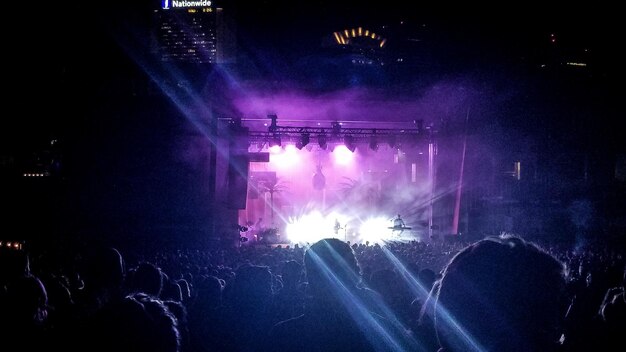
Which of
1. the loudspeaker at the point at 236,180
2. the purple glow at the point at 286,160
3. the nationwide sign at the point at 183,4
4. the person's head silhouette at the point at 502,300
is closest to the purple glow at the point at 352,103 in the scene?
the loudspeaker at the point at 236,180

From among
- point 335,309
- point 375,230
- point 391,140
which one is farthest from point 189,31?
point 375,230

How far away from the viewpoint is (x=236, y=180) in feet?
53.3

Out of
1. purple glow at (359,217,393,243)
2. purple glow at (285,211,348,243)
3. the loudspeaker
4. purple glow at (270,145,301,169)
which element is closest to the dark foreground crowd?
the loudspeaker

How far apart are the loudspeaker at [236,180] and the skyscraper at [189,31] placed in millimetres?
3910

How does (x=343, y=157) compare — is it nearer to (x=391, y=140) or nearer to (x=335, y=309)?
(x=391, y=140)

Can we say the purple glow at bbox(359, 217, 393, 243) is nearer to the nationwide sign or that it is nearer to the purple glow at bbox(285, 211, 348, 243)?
the purple glow at bbox(285, 211, 348, 243)

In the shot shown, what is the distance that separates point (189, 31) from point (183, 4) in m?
0.94

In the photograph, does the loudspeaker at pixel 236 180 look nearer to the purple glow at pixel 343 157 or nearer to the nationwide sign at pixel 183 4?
the nationwide sign at pixel 183 4

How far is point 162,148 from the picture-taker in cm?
1531

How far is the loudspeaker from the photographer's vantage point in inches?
639

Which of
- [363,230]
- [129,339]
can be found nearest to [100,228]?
[129,339]

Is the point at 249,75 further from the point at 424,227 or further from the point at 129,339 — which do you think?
the point at 129,339

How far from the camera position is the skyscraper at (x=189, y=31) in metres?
14.9

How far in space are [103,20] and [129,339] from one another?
17395mm
